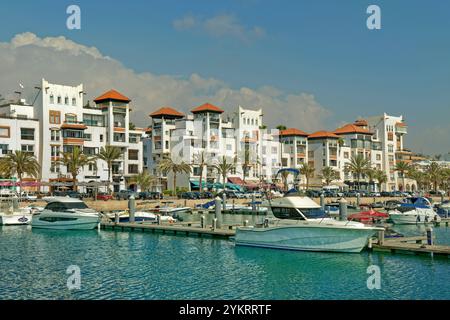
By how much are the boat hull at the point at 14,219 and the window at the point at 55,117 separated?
144 ft

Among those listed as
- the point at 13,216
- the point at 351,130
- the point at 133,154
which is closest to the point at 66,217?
the point at 13,216

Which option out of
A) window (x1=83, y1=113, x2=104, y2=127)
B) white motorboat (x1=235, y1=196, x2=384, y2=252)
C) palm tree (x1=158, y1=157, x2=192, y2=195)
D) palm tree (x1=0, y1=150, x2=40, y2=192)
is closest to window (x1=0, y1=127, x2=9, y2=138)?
palm tree (x1=0, y1=150, x2=40, y2=192)

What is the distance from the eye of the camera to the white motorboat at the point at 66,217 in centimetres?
5538

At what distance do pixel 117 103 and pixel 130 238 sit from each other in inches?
2601

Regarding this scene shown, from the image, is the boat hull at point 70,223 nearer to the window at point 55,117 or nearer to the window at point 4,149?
the window at point 4,149

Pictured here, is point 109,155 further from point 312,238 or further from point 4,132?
point 312,238

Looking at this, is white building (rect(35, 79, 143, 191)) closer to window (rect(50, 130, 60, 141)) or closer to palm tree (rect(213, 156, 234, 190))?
window (rect(50, 130, 60, 141))

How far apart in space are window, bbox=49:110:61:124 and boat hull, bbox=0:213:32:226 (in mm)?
43831

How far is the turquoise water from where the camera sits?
2700 centimetres

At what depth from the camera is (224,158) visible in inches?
4488

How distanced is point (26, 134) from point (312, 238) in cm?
7633

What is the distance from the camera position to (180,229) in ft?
166

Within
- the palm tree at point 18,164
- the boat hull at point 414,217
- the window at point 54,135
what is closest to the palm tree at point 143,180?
the window at point 54,135

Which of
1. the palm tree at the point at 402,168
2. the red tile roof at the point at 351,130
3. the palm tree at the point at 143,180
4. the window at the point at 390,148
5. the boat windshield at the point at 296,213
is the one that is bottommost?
the boat windshield at the point at 296,213
